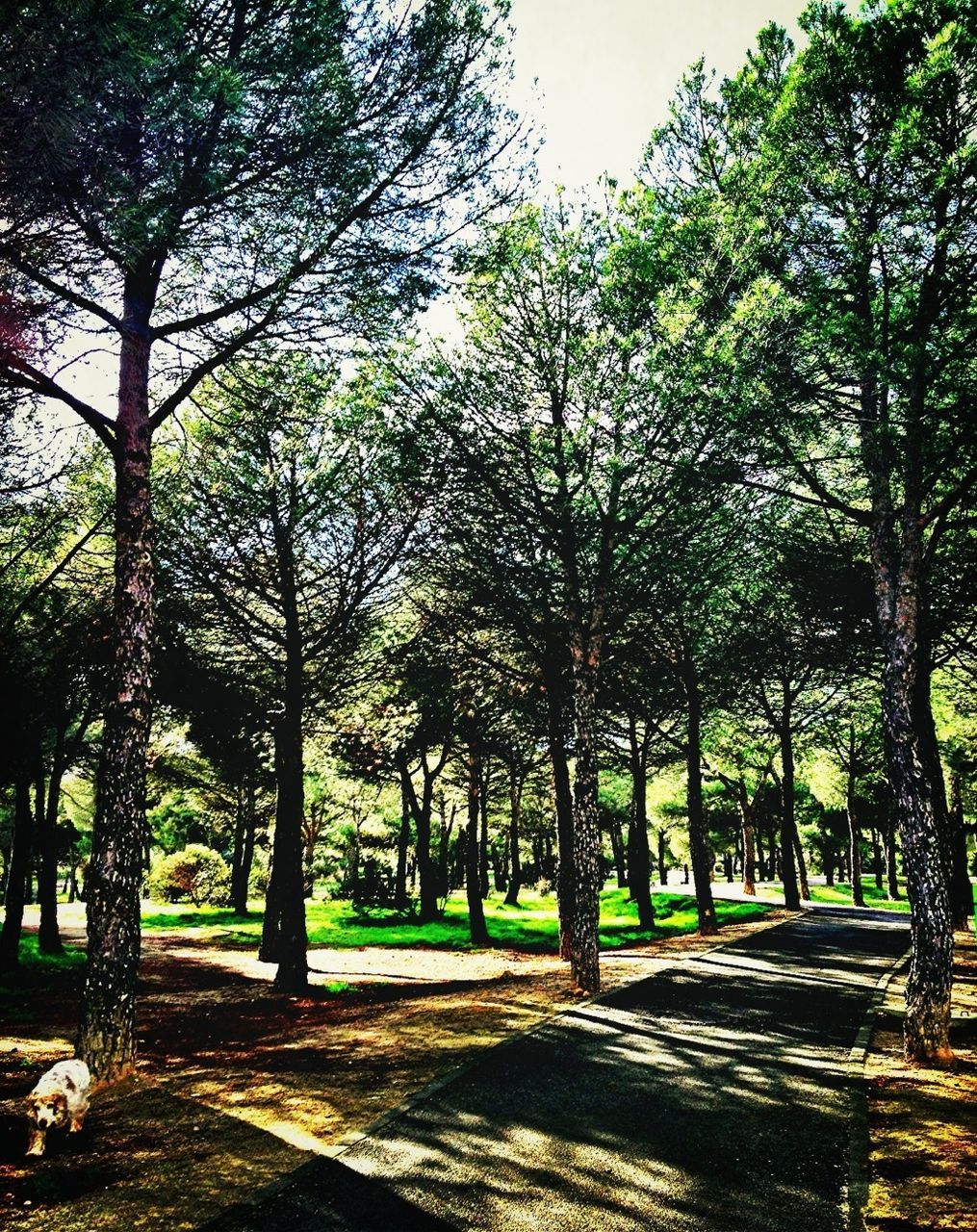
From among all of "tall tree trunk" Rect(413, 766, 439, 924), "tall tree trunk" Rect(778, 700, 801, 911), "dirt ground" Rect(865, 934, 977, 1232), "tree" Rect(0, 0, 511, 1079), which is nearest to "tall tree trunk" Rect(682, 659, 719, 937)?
"tall tree trunk" Rect(778, 700, 801, 911)

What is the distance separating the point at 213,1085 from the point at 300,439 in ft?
33.7

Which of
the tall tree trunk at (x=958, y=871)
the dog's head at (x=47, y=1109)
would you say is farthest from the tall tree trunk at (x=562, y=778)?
the tall tree trunk at (x=958, y=871)

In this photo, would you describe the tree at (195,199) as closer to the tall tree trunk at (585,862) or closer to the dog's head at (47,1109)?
the dog's head at (47,1109)

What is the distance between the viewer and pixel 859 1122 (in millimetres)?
6672

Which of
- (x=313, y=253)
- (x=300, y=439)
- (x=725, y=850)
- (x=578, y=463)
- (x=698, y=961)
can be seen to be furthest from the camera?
(x=725, y=850)

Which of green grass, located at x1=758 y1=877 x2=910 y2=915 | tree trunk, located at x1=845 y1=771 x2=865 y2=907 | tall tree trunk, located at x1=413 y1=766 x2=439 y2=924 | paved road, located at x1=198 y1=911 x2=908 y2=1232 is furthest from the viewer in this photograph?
green grass, located at x1=758 y1=877 x2=910 y2=915

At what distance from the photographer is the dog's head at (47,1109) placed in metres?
5.86

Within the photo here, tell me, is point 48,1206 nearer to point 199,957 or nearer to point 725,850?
point 199,957

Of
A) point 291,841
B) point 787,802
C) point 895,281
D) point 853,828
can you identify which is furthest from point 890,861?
point 895,281

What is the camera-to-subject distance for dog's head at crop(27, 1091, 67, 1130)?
586cm

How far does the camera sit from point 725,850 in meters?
61.2

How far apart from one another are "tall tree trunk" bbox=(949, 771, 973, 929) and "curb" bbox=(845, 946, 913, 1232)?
14125 millimetres

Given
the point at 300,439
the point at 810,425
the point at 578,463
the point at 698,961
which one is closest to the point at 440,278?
the point at 578,463

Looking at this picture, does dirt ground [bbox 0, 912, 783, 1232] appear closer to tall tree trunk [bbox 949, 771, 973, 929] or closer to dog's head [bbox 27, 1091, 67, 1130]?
dog's head [bbox 27, 1091, 67, 1130]
